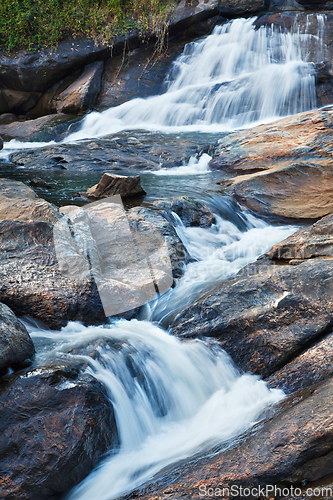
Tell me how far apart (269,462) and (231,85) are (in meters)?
11.6

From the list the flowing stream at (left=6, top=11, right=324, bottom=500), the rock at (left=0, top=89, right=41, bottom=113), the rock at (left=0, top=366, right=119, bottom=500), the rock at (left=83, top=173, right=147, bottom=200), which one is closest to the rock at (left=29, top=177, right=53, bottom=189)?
the rock at (left=83, top=173, right=147, bottom=200)

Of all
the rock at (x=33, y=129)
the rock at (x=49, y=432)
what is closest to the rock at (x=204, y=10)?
the rock at (x=33, y=129)

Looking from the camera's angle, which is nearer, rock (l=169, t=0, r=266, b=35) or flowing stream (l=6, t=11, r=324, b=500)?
flowing stream (l=6, t=11, r=324, b=500)

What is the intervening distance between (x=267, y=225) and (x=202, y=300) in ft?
8.80

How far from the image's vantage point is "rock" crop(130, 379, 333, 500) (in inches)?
77.0

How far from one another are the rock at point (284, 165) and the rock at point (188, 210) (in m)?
0.86

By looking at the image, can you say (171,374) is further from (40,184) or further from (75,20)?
(75,20)

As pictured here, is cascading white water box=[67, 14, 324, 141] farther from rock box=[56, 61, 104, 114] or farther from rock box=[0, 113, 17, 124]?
rock box=[0, 113, 17, 124]

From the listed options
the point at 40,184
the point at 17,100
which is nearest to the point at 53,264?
the point at 40,184

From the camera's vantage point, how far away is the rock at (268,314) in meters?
3.08

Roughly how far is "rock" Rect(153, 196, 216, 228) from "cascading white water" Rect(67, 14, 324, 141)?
5.75 meters

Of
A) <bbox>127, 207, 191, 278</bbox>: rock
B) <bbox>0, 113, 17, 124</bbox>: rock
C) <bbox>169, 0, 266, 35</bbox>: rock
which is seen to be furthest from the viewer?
<bbox>0, 113, 17, 124</bbox>: rock

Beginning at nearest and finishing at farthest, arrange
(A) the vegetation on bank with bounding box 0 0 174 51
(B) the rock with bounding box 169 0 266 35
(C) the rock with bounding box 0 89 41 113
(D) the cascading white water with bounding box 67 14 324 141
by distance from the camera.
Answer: (D) the cascading white water with bounding box 67 14 324 141
(B) the rock with bounding box 169 0 266 35
(A) the vegetation on bank with bounding box 0 0 174 51
(C) the rock with bounding box 0 89 41 113

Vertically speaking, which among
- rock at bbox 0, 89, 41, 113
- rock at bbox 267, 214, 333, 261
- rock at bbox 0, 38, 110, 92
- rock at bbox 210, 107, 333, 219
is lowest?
rock at bbox 267, 214, 333, 261
